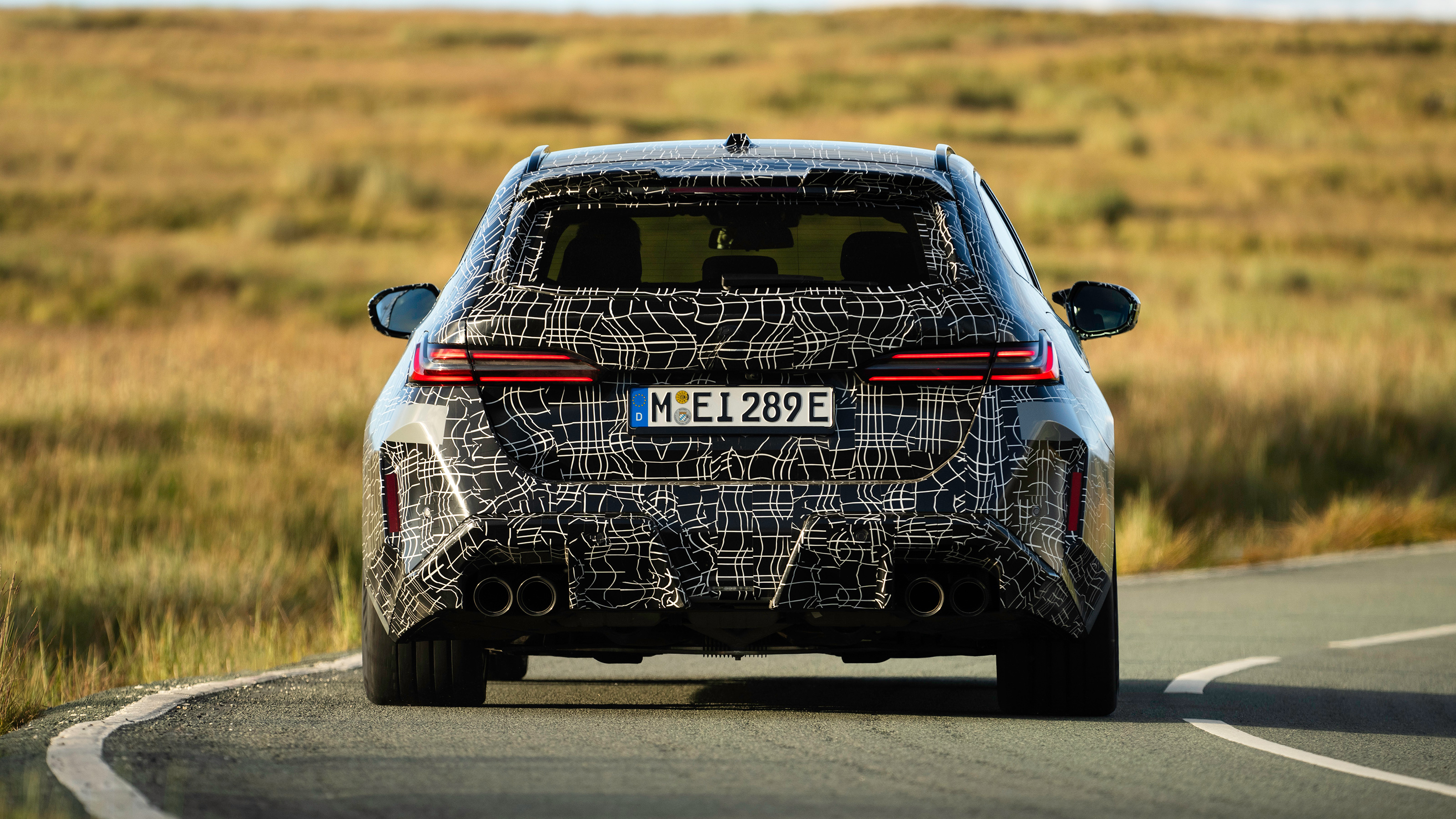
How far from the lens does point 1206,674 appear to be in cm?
856

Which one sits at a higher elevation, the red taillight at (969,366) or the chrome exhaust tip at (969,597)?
the red taillight at (969,366)

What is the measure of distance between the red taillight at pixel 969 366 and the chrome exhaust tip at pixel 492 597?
1.16 meters

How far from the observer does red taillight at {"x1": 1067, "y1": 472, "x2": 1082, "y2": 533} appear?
6113 millimetres

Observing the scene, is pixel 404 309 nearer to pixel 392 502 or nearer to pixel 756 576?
pixel 392 502

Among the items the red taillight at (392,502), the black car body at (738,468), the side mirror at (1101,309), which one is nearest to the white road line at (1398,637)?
the side mirror at (1101,309)

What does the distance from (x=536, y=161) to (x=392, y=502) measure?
4.31 ft

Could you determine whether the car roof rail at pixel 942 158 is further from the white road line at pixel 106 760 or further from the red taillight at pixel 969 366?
the white road line at pixel 106 760

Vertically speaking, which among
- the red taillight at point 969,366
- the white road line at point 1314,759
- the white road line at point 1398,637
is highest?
the red taillight at point 969,366

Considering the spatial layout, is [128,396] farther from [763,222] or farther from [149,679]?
[763,222]

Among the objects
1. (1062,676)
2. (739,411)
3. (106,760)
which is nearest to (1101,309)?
(1062,676)

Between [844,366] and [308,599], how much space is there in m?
5.76

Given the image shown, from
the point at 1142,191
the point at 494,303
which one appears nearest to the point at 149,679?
the point at 494,303

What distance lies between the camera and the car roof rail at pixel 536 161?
6785 millimetres

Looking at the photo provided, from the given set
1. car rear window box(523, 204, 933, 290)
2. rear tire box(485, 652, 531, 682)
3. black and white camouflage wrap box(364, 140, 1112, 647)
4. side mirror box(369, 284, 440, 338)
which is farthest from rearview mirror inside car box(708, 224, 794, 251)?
rear tire box(485, 652, 531, 682)
